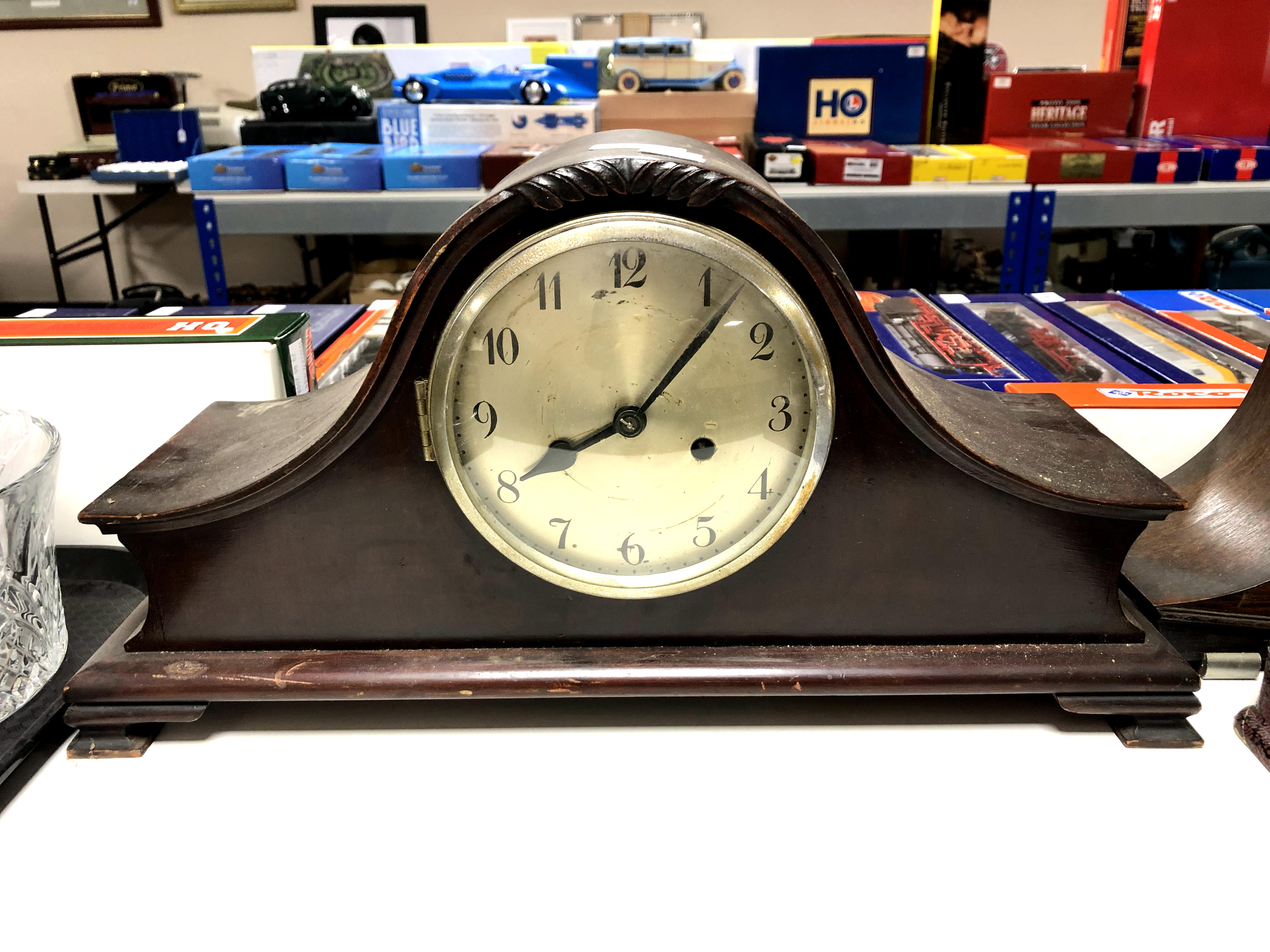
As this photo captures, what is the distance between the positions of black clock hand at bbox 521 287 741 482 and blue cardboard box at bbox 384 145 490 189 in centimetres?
144

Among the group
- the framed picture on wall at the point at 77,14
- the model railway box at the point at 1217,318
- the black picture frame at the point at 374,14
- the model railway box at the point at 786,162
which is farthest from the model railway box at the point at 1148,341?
the framed picture on wall at the point at 77,14

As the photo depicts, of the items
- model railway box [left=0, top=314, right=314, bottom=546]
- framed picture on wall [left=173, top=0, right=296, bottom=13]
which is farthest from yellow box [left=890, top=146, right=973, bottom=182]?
framed picture on wall [left=173, top=0, right=296, bottom=13]

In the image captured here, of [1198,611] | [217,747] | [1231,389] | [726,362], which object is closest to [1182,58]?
[1231,389]

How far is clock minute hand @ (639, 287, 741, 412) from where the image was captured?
0.63 meters

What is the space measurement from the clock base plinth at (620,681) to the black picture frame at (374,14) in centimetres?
310

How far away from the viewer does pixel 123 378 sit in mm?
867

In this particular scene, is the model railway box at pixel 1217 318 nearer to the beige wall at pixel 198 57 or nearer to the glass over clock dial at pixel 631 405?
the glass over clock dial at pixel 631 405

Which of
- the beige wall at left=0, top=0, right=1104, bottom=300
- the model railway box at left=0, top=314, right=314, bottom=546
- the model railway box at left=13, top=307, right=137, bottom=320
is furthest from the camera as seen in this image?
the beige wall at left=0, top=0, right=1104, bottom=300

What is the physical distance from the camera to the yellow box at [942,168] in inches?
73.9

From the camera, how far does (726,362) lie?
0.65 metres

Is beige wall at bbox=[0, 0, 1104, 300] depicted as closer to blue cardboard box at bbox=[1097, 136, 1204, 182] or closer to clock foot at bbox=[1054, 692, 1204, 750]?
blue cardboard box at bbox=[1097, 136, 1204, 182]

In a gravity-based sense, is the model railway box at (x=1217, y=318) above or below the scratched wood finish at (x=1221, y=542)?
above

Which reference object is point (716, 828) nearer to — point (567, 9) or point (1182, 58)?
point (1182, 58)

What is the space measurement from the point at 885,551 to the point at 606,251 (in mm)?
306
